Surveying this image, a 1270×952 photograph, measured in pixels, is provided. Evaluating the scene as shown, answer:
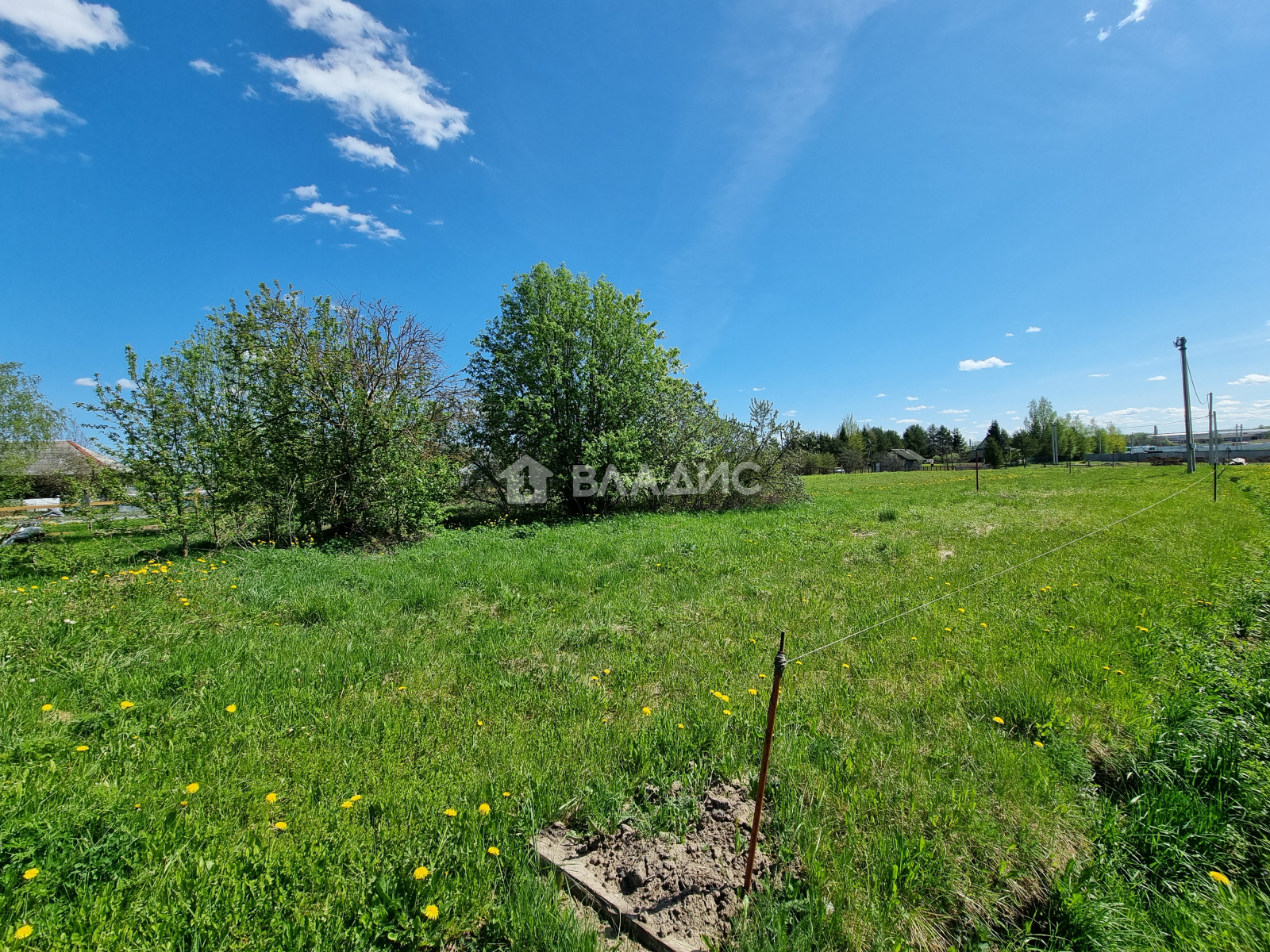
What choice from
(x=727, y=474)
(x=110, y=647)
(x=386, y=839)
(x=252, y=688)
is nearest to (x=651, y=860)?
(x=386, y=839)

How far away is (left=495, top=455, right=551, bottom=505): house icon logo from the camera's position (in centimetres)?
1711

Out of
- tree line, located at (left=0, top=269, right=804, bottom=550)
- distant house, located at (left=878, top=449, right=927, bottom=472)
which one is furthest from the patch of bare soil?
distant house, located at (left=878, top=449, right=927, bottom=472)

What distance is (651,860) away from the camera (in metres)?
2.26

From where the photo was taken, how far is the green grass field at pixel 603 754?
2.01 metres

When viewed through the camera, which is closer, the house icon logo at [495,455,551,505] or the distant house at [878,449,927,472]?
the house icon logo at [495,455,551,505]

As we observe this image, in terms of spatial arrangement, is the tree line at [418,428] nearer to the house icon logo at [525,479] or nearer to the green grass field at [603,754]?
the house icon logo at [525,479]

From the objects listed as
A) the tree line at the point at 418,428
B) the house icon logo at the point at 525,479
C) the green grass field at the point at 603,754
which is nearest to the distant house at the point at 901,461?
the tree line at the point at 418,428

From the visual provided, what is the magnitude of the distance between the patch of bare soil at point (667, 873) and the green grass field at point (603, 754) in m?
0.14

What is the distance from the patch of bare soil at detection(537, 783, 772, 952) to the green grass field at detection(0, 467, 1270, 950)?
140 millimetres

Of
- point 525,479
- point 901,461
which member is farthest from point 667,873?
point 901,461

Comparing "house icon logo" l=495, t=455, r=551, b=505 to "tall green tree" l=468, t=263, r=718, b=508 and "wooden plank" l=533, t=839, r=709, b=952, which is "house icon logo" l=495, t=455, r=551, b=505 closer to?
"tall green tree" l=468, t=263, r=718, b=508

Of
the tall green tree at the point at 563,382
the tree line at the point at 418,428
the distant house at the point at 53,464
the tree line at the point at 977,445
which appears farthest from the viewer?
the tree line at the point at 977,445

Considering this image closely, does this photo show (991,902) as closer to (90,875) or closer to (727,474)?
(90,875)

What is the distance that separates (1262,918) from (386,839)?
377cm
